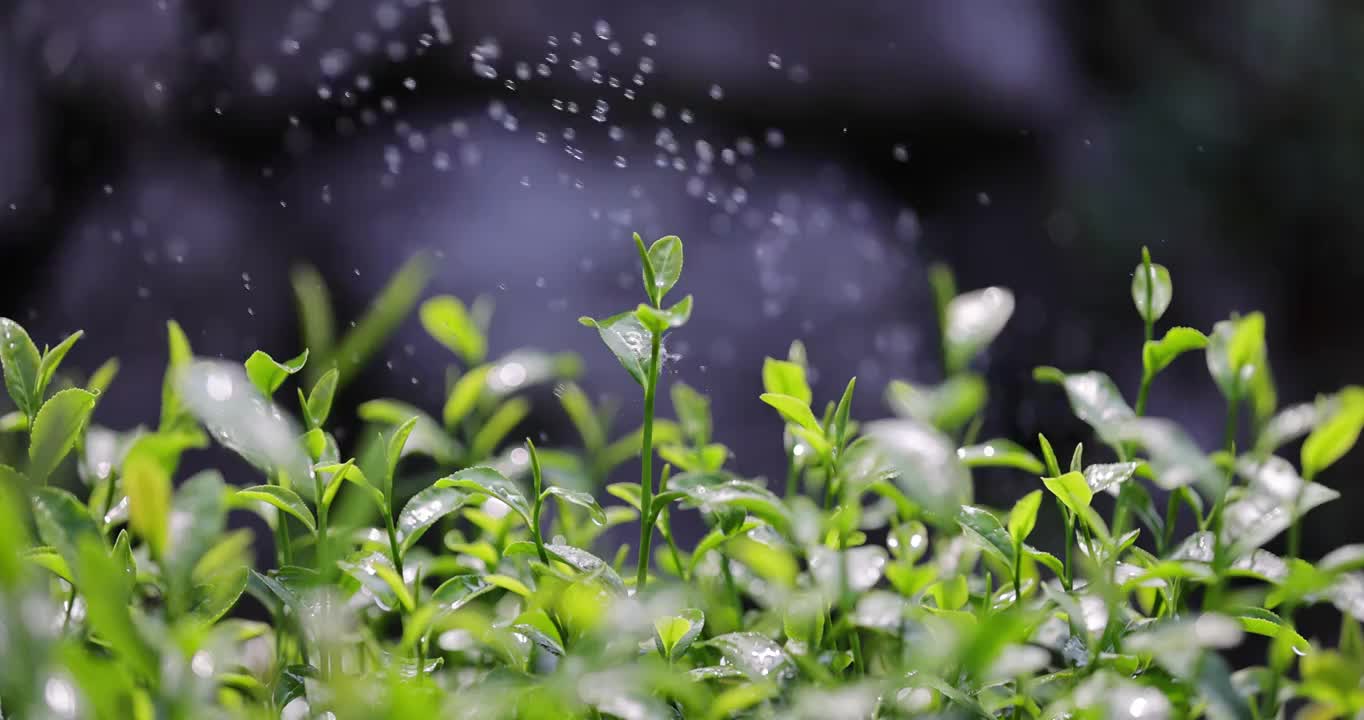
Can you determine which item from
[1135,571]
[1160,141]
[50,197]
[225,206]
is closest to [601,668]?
[1135,571]

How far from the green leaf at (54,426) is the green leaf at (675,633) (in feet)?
0.60

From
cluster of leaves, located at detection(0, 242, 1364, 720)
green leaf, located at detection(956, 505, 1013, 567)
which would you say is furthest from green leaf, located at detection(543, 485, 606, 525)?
green leaf, located at detection(956, 505, 1013, 567)

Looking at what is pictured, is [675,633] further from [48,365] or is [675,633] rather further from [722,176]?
[722,176]

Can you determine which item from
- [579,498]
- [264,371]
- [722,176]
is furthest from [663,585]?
[722,176]

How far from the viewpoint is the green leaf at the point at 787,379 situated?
1.26ft

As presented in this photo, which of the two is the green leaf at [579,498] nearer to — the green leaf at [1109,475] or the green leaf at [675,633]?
the green leaf at [675,633]

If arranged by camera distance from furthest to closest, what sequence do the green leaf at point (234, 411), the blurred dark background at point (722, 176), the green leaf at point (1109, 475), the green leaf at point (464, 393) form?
the blurred dark background at point (722, 176), the green leaf at point (464, 393), the green leaf at point (1109, 475), the green leaf at point (234, 411)

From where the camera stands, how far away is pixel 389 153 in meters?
2.12

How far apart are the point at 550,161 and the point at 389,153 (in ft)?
1.03

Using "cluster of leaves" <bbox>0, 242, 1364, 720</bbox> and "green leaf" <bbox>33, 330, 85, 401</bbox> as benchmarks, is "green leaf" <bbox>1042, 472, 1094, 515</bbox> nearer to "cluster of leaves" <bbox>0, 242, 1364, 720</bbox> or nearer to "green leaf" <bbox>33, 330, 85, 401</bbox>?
"cluster of leaves" <bbox>0, 242, 1364, 720</bbox>

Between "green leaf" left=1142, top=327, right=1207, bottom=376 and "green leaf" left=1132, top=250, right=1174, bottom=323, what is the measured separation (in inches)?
0.8

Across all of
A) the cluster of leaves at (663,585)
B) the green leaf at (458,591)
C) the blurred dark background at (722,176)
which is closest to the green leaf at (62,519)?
the cluster of leaves at (663,585)

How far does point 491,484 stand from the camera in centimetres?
35

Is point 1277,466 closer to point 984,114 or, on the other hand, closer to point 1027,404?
point 1027,404
